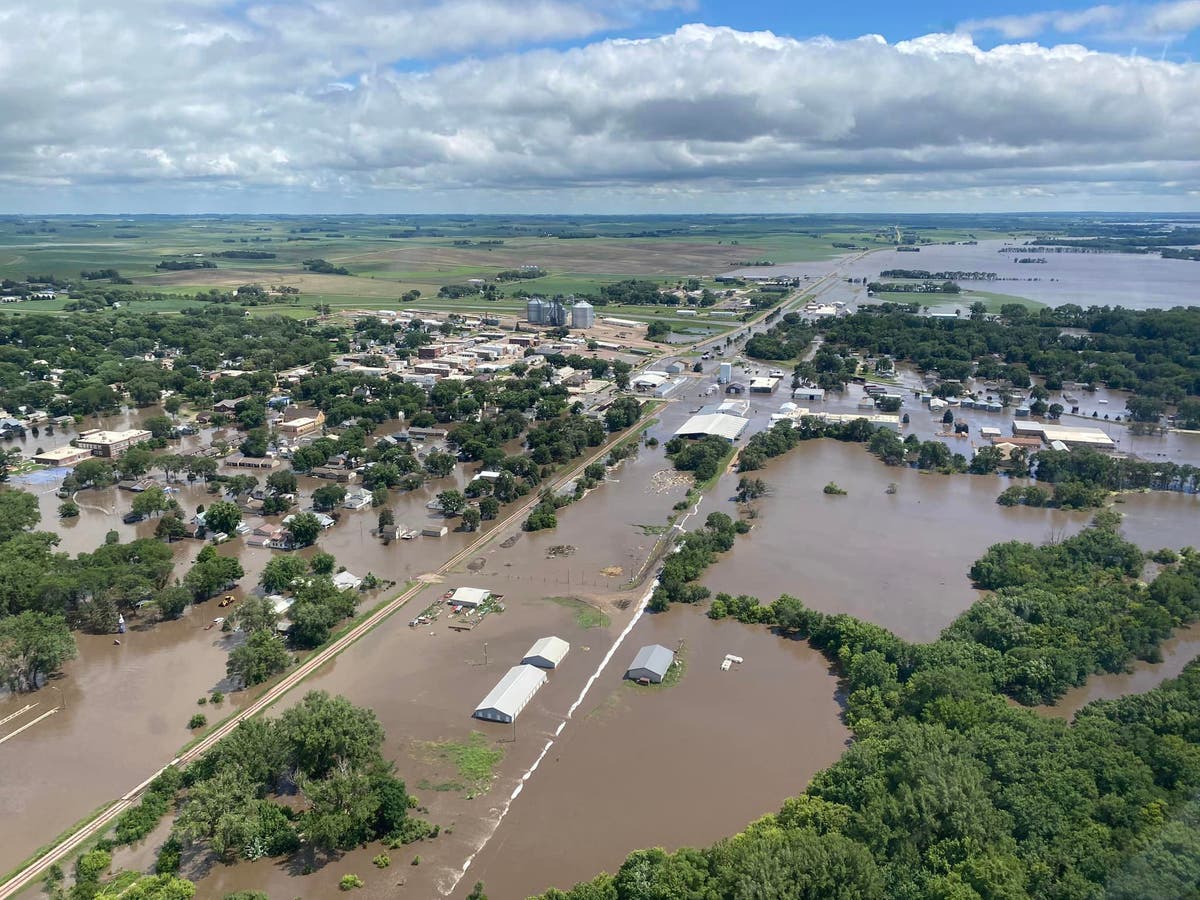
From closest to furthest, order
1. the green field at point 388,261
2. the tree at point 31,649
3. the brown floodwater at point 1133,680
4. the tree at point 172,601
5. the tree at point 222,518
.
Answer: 1. the brown floodwater at point 1133,680
2. the tree at point 31,649
3. the tree at point 172,601
4. the tree at point 222,518
5. the green field at point 388,261

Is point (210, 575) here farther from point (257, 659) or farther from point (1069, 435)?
point (1069, 435)

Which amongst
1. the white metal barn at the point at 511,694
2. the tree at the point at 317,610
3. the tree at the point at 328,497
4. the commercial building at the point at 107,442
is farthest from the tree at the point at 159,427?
the white metal barn at the point at 511,694

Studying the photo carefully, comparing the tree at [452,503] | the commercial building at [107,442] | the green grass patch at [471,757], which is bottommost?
the green grass patch at [471,757]

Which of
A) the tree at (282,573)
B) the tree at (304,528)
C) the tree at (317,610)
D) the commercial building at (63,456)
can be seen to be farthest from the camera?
the commercial building at (63,456)

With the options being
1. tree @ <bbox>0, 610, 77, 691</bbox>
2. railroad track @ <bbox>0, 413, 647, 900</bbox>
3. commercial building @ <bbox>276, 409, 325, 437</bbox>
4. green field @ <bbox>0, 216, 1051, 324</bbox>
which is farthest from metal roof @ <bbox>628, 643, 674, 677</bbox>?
green field @ <bbox>0, 216, 1051, 324</bbox>

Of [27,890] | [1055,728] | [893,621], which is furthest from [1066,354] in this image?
[27,890]

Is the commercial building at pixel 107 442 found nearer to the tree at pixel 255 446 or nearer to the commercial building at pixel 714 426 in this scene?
the tree at pixel 255 446
